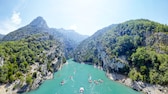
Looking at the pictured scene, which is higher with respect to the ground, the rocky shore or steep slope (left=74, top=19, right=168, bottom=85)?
steep slope (left=74, top=19, right=168, bottom=85)

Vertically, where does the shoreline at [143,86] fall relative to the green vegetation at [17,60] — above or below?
below

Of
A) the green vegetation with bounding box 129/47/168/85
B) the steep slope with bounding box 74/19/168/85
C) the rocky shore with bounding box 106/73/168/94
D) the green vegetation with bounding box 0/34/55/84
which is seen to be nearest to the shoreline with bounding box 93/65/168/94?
the rocky shore with bounding box 106/73/168/94

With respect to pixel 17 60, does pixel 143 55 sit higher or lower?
lower

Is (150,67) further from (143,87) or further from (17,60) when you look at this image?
(17,60)

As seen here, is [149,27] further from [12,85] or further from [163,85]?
[12,85]

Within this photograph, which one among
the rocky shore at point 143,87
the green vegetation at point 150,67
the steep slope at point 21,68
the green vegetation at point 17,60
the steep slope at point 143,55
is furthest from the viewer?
the steep slope at point 143,55

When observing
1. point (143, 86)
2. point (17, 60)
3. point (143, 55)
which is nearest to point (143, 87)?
point (143, 86)

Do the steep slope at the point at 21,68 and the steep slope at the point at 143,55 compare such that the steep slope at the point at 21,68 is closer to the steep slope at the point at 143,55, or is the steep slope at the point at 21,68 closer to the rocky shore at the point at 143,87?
the rocky shore at the point at 143,87

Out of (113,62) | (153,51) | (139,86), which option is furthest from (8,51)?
(153,51)

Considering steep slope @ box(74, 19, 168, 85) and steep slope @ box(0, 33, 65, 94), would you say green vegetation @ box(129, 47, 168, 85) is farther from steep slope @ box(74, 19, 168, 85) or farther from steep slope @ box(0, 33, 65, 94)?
steep slope @ box(0, 33, 65, 94)

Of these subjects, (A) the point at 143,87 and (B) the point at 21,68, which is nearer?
(A) the point at 143,87

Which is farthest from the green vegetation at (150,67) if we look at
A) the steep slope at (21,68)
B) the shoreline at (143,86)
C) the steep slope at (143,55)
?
the steep slope at (21,68)

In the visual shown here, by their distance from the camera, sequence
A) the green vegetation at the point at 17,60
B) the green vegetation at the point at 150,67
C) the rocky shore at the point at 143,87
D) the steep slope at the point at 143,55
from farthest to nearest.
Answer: the steep slope at the point at 143,55 < the green vegetation at the point at 17,60 < the green vegetation at the point at 150,67 < the rocky shore at the point at 143,87
